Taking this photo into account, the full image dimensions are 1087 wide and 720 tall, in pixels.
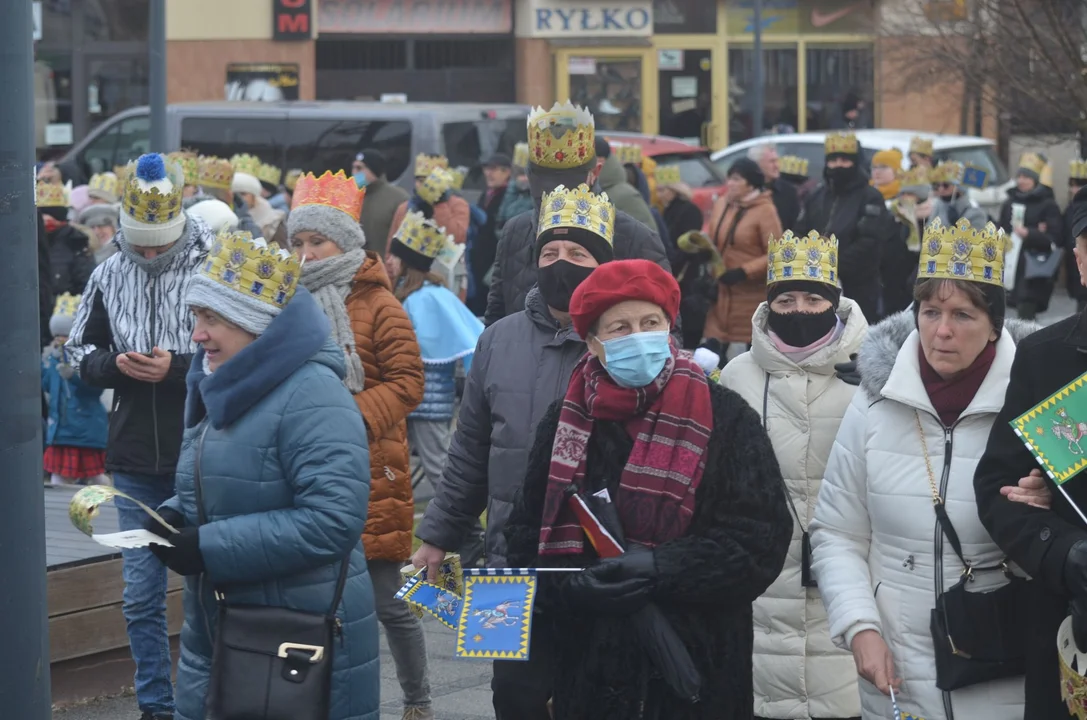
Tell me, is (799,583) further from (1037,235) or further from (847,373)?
(1037,235)

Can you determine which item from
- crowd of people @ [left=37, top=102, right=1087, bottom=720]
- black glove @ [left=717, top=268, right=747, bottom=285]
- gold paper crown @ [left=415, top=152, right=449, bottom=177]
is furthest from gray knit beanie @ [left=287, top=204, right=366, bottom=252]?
gold paper crown @ [left=415, top=152, right=449, bottom=177]

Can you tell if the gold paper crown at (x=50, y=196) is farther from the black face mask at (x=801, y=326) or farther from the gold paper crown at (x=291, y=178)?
the black face mask at (x=801, y=326)

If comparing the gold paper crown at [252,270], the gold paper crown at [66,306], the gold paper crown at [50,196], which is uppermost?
the gold paper crown at [50,196]

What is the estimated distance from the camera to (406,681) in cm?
621

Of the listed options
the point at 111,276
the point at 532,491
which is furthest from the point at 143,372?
the point at 532,491

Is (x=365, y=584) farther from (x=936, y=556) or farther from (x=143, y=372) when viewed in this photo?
(x=143, y=372)

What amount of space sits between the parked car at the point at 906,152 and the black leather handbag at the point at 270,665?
632 inches

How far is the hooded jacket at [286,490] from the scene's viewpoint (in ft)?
13.9

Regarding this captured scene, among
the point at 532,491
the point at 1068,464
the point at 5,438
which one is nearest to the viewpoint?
the point at 1068,464

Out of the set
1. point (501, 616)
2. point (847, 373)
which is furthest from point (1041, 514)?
point (847, 373)

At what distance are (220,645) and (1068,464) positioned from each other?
2020mm

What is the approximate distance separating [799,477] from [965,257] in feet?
3.90

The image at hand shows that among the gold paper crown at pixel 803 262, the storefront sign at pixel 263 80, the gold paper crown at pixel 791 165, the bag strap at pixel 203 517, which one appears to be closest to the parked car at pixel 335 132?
the gold paper crown at pixel 791 165

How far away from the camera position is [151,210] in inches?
247
